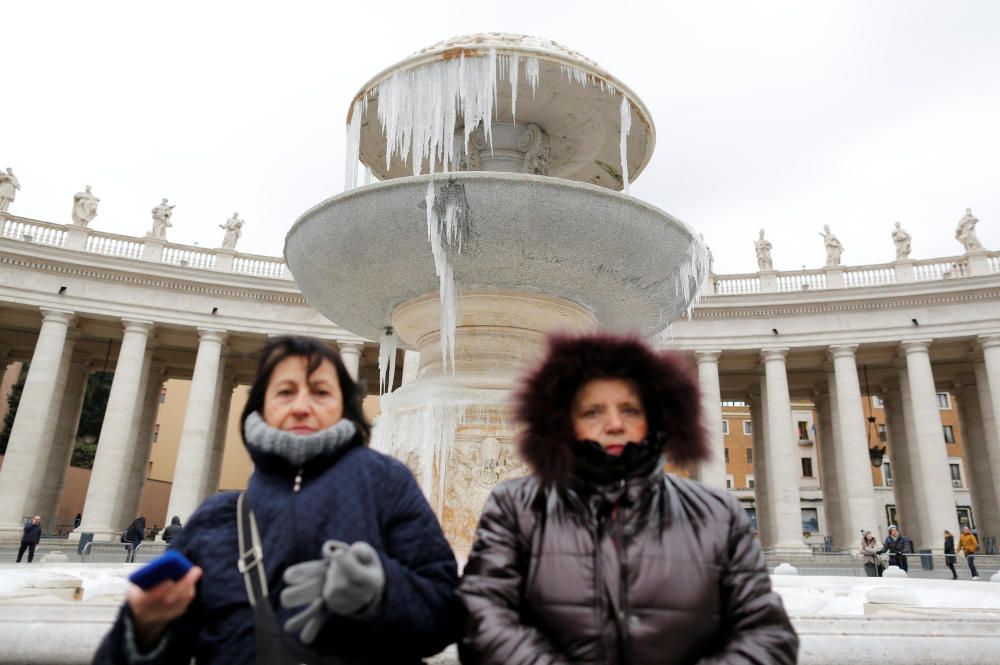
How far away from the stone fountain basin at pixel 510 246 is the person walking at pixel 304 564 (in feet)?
12.6

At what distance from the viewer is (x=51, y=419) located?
2794 centimetres

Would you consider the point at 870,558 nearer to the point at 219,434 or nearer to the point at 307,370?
the point at 307,370

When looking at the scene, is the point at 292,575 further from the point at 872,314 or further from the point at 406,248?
the point at 872,314

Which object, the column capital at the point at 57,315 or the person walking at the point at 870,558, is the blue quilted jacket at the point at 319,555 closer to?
the person walking at the point at 870,558

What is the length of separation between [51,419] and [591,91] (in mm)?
28098

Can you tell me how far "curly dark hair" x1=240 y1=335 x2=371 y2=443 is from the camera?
2535mm

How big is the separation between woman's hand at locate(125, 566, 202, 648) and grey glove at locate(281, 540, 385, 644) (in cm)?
30

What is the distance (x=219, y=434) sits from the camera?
33.6 metres

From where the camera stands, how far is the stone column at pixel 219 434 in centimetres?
3216

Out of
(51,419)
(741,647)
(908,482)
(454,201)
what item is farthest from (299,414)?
(908,482)

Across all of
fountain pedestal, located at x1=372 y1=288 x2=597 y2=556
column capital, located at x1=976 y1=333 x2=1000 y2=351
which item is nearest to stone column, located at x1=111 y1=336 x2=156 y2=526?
fountain pedestal, located at x1=372 y1=288 x2=597 y2=556

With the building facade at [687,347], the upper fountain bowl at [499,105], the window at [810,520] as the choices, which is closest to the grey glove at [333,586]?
the upper fountain bowl at [499,105]

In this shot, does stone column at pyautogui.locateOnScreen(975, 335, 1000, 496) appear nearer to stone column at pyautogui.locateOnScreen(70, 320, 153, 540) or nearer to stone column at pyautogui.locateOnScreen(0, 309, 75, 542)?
stone column at pyautogui.locateOnScreen(70, 320, 153, 540)

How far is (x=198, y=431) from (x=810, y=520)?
4811cm
